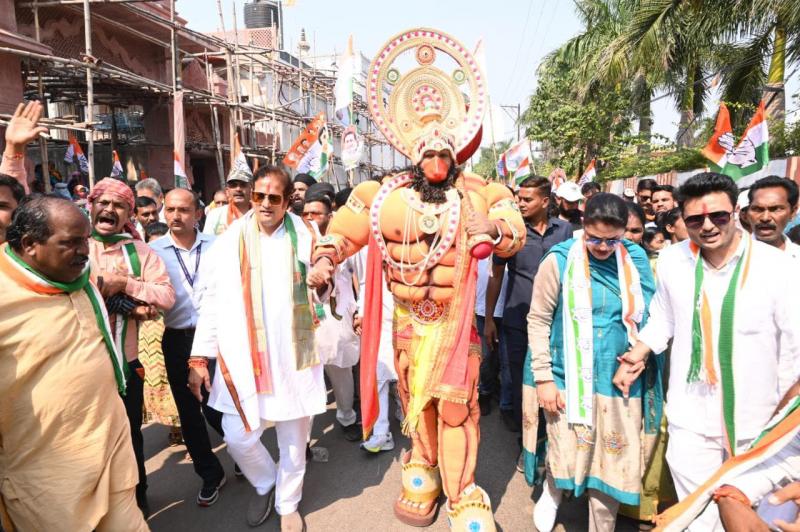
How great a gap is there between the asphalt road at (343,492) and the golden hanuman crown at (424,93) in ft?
6.55

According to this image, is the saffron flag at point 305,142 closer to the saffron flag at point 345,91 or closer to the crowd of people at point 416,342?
the saffron flag at point 345,91

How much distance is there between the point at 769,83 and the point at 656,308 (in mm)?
11405

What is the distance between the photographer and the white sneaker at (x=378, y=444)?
371cm

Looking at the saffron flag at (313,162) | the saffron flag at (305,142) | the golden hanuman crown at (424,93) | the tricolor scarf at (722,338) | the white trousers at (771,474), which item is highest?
Answer: the saffron flag at (305,142)

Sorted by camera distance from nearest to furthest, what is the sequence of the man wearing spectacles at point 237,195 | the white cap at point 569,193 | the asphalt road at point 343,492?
the asphalt road at point 343,492 < the man wearing spectacles at point 237,195 < the white cap at point 569,193

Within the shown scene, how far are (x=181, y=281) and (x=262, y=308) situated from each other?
76 centimetres

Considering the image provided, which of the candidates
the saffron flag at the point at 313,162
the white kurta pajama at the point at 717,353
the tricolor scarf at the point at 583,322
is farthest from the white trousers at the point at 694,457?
the saffron flag at the point at 313,162

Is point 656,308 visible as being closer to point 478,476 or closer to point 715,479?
point 715,479

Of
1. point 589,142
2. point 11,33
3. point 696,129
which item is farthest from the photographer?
point 696,129

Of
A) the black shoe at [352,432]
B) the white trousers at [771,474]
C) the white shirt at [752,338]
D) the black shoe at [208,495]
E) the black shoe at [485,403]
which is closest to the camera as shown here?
the white trousers at [771,474]

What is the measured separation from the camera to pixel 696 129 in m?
17.9

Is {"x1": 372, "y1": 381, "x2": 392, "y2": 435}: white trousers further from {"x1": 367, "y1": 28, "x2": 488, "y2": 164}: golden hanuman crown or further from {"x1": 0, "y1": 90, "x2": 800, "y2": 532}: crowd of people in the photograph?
{"x1": 367, "y1": 28, "x2": 488, "y2": 164}: golden hanuman crown

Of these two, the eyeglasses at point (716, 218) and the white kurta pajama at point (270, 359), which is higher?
the eyeglasses at point (716, 218)

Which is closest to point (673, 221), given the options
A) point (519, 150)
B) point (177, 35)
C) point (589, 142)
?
point (519, 150)
